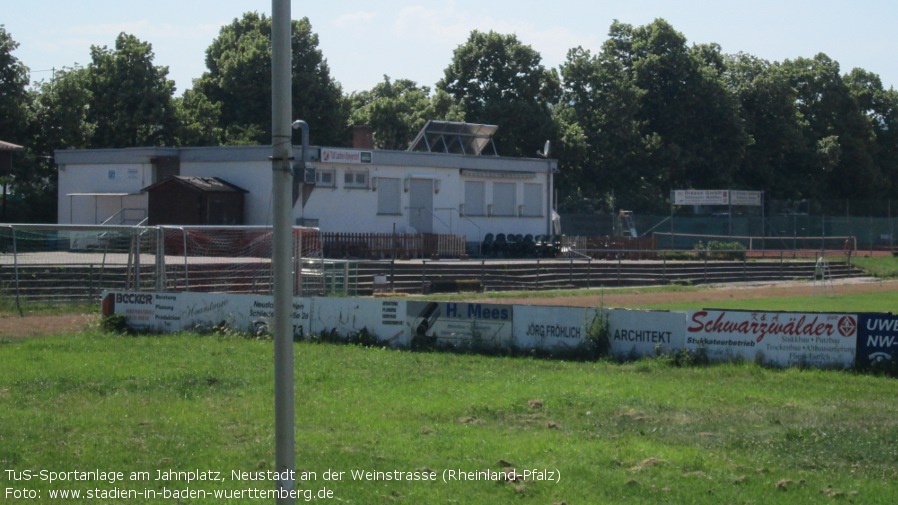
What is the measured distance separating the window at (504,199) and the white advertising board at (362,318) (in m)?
29.2

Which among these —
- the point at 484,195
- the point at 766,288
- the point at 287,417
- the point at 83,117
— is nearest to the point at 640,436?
the point at 287,417

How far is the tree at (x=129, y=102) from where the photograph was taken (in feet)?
172

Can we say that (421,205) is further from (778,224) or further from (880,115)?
(880,115)

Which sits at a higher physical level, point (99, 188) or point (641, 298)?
point (99, 188)

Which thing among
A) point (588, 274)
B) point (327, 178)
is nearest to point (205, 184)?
point (327, 178)

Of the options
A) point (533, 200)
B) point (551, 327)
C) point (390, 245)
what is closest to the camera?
point (551, 327)

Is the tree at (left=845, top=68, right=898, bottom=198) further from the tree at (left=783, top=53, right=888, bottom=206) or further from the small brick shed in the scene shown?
the small brick shed

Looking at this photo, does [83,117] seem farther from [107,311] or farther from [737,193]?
[737,193]

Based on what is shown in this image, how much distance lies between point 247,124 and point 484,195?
21.7m

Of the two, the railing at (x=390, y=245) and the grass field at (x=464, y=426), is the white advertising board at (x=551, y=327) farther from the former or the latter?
the railing at (x=390, y=245)

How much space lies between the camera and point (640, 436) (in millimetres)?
11000

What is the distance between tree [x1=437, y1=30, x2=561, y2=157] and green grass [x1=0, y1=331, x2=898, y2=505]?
49042 mm

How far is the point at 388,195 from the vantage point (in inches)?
1768

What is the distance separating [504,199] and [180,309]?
29.5 metres
